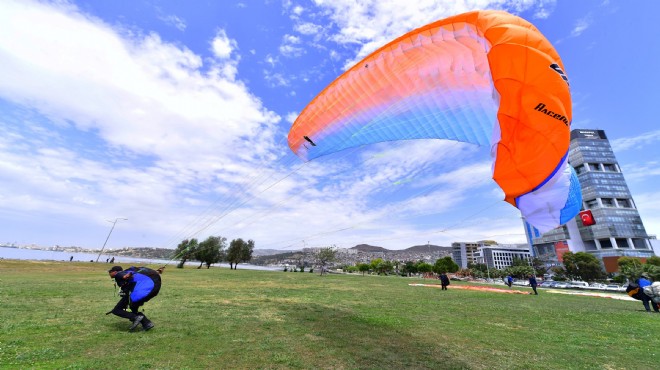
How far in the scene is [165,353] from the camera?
5.00 meters

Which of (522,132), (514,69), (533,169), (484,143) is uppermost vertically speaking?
(484,143)

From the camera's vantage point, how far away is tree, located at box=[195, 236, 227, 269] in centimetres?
6100

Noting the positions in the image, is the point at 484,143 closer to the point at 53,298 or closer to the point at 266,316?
the point at 266,316

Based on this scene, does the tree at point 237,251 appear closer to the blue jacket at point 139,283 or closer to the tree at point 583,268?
the blue jacket at point 139,283

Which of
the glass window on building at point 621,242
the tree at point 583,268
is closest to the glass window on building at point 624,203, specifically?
the glass window on building at point 621,242

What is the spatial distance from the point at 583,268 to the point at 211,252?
3469 inches

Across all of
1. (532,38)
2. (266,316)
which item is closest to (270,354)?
(266,316)

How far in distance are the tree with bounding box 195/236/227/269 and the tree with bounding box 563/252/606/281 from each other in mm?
86413

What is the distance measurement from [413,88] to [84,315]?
10.6m

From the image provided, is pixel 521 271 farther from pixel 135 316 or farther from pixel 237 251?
pixel 135 316

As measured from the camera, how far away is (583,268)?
6950 cm

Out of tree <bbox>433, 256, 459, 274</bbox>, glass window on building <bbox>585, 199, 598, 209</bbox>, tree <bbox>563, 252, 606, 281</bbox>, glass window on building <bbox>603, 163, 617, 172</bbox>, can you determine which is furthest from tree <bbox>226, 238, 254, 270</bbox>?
glass window on building <bbox>603, 163, 617, 172</bbox>

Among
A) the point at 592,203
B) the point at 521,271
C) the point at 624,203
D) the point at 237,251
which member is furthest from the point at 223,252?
the point at 624,203

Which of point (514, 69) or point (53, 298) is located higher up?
point (514, 69)
